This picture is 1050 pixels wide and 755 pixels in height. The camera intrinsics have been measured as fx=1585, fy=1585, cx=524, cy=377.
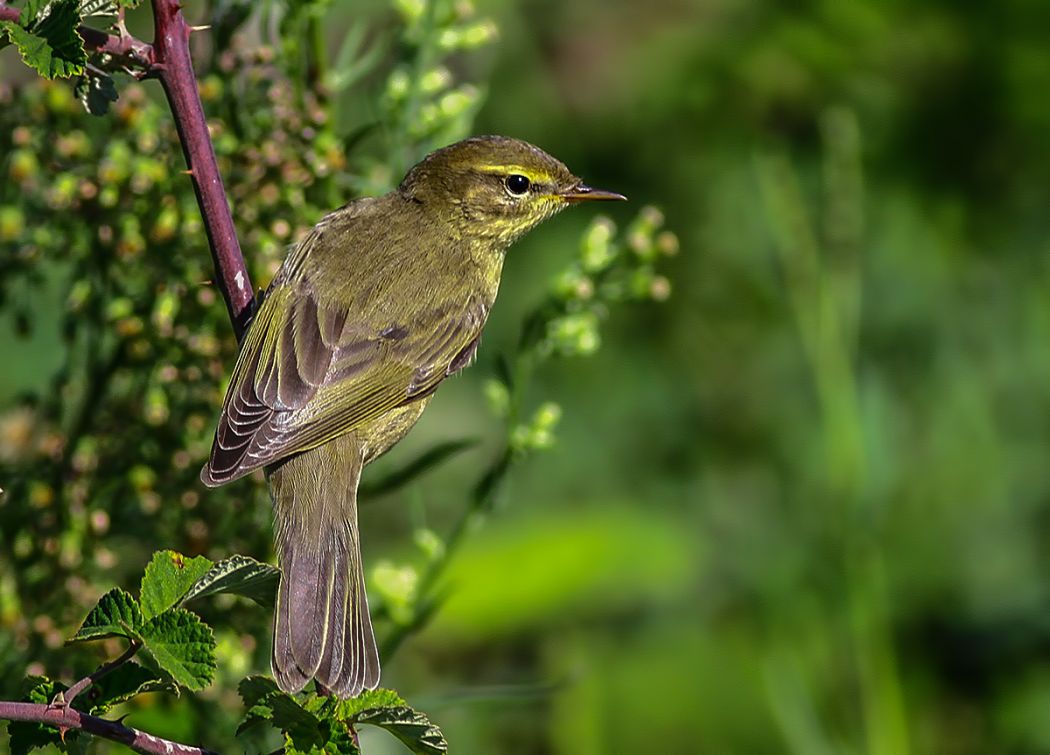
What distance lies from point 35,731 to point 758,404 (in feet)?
15.1

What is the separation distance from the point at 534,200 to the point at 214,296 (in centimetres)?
95

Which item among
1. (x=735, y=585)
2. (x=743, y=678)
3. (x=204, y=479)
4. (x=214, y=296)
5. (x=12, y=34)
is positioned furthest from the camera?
(x=735, y=585)

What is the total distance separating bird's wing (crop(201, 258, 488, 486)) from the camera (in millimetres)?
2658

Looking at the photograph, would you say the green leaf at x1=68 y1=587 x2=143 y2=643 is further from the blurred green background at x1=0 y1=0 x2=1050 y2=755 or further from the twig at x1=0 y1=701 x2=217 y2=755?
the blurred green background at x1=0 y1=0 x2=1050 y2=755

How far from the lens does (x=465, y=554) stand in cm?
583

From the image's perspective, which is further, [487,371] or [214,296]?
[487,371]

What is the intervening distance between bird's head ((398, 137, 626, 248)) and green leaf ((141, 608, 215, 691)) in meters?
1.79

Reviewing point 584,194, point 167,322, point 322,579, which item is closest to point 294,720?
point 322,579

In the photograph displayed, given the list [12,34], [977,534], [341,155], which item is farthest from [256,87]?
[977,534]

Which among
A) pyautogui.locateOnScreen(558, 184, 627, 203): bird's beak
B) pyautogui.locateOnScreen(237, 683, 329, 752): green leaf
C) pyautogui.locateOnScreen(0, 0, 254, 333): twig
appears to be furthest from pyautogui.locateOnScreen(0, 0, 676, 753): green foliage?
pyautogui.locateOnScreen(237, 683, 329, 752): green leaf

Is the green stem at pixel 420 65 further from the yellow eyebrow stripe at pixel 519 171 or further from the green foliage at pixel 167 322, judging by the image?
the yellow eyebrow stripe at pixel 519 171

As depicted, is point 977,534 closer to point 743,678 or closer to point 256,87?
point 743,678

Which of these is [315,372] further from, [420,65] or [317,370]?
[420,65]

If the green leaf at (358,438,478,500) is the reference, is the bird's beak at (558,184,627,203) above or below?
above
